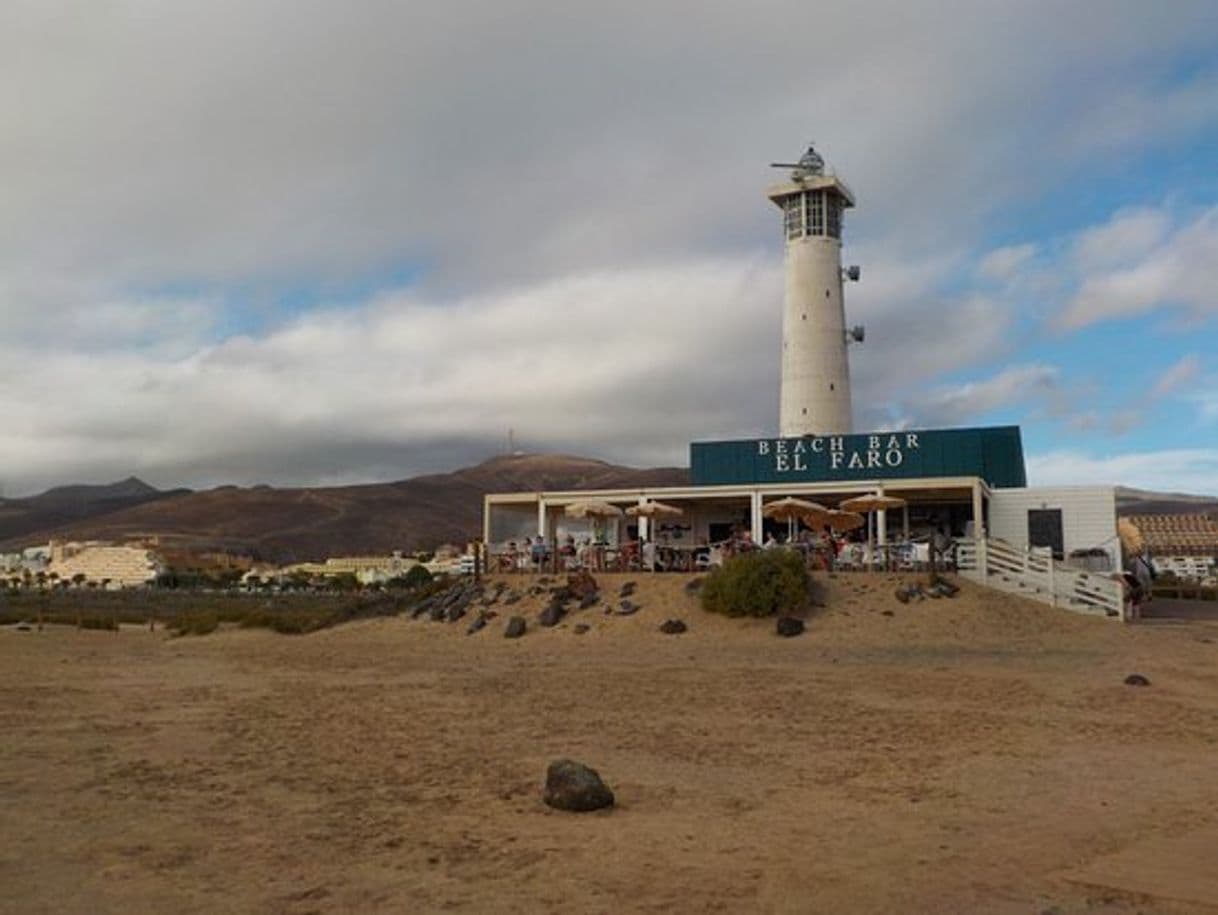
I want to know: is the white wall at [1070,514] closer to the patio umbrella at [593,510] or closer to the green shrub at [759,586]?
the green shrub at [759,586]

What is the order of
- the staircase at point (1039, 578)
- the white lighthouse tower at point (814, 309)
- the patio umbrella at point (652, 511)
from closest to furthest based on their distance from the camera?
the staircase at point (1039, 578), the patio umbrella at point (652, 511), the white lighthouse tower at point (814, 309)

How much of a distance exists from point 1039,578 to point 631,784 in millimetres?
18388

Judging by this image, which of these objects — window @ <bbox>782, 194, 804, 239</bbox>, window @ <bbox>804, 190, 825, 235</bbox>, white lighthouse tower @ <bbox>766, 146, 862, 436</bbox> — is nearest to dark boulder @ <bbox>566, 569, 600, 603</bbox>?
white lighthouse tower @ <bbox>766, 146, 862, 436</bbox>

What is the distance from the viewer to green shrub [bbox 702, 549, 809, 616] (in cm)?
2319

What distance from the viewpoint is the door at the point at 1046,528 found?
30375 millimetres

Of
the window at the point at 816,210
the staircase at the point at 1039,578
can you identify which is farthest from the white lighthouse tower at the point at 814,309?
the staircase at the point at 1039,578

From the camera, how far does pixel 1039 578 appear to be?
81.3 ft

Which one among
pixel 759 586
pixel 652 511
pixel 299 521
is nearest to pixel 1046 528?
pixel 652 511

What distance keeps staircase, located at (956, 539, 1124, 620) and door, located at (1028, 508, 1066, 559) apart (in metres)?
4.21

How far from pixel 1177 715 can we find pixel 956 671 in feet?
15.0

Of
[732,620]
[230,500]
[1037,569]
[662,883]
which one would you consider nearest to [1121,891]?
[662,883]

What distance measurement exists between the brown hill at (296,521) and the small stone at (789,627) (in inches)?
4667

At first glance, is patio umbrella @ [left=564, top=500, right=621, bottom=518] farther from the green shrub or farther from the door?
the door

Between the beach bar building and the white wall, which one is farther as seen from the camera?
the white wall
